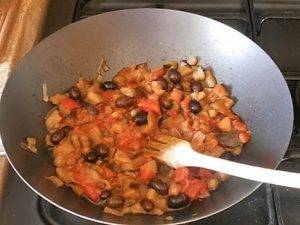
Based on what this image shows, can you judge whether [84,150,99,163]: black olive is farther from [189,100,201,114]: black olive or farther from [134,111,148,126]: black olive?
[189,100,201,114]: black olive

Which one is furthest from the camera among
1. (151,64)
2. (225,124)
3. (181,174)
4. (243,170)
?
(151,64)

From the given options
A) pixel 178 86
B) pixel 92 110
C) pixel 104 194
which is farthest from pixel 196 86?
pixel 104 194

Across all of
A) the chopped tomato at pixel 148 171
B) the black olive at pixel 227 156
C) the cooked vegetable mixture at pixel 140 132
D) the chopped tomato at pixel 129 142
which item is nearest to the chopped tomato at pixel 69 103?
the cooked vegetable mixture at pixel 140 132

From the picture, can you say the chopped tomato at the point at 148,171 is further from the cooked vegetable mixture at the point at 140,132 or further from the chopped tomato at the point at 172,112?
the chopped tomato at the point at 172,112

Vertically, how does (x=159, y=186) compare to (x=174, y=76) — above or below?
below

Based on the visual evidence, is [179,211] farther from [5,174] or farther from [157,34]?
[157,34]

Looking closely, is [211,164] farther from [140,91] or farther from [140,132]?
[140,91]

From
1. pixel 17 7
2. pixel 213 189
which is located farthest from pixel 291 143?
pixel 17 7

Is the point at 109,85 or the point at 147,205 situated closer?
the point at 147,205
